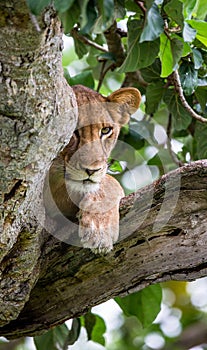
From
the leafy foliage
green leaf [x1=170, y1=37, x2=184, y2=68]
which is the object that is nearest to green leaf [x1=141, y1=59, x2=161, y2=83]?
the leafy foliage

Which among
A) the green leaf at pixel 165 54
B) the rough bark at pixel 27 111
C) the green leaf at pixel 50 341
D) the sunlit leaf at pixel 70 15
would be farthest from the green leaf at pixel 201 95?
the sunlit leaf at pixel 70 15

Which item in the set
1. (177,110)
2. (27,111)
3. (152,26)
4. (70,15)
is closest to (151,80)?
(177,110)

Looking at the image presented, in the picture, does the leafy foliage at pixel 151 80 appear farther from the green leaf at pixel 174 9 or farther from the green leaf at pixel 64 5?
the green leaf at pixel 64 5

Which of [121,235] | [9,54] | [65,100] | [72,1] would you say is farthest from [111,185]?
[72,1]

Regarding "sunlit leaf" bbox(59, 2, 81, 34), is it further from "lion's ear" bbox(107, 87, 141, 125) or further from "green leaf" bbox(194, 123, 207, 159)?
"green leaf" bbox(194, 123, 207, 159)

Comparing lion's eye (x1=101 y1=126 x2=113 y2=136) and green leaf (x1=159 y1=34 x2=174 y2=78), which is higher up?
green leaf (x1=159 y1=34 x2=174 y2=78)

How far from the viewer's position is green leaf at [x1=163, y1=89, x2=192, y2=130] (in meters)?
3.26

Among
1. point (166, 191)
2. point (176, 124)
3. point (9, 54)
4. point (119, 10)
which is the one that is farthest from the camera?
point (176, 124)

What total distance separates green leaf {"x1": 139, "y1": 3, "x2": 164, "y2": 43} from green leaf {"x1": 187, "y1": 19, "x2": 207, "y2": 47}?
1.62 ft

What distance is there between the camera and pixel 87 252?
2.68 meters

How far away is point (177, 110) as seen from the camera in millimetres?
3277

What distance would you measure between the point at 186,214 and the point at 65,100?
2.59 ft

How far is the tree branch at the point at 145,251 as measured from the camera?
8.61 feet

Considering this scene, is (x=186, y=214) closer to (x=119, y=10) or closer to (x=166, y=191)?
(x=166, y=191)
